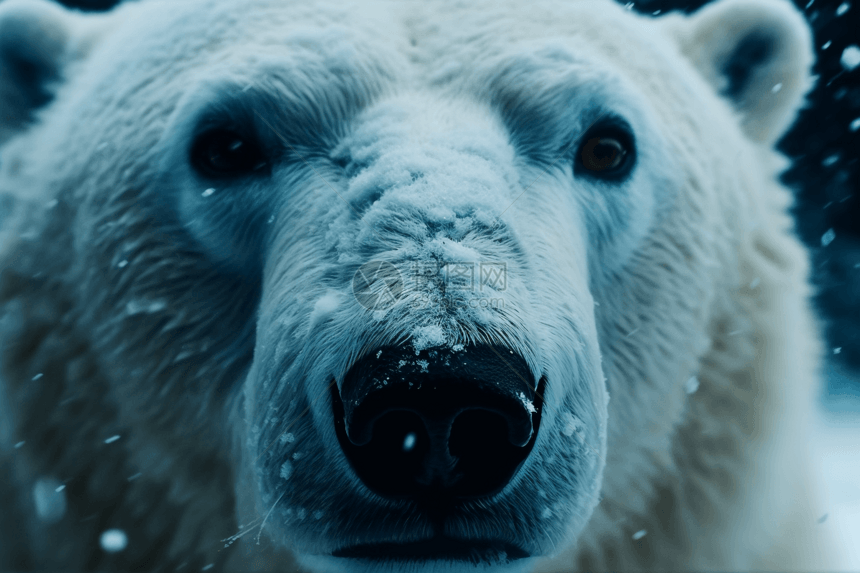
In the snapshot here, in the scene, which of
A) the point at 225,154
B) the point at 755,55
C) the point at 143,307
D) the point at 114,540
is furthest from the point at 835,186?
the point at 114,540

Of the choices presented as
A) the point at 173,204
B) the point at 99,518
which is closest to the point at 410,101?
the point at 173,204

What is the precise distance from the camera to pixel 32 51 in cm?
186

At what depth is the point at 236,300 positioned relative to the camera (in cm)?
153

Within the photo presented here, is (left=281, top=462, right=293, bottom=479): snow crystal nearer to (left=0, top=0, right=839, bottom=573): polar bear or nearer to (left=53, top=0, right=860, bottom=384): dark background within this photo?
(left=0, top=0, right=839, bottom=573): polar bear

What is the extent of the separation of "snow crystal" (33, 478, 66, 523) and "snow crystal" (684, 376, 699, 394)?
1.57 metres

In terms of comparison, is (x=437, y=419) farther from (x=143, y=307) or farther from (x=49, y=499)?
(x=49, y=499)

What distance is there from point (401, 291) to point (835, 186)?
302 inches

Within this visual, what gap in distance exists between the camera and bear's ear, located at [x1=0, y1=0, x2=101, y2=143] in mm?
1813

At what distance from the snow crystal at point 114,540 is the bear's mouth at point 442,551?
82 centimetres

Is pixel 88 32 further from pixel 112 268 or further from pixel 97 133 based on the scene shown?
pixel 112 268

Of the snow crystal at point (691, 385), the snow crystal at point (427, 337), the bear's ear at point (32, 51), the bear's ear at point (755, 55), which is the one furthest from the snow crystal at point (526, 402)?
the bear's ear at point (32, 51)

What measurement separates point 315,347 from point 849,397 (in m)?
7.45

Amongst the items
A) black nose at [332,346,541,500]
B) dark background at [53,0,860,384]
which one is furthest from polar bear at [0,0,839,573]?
dark background at [53,0,860,384]

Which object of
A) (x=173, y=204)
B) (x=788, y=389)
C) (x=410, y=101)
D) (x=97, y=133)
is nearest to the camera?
(x=410, y=101)
